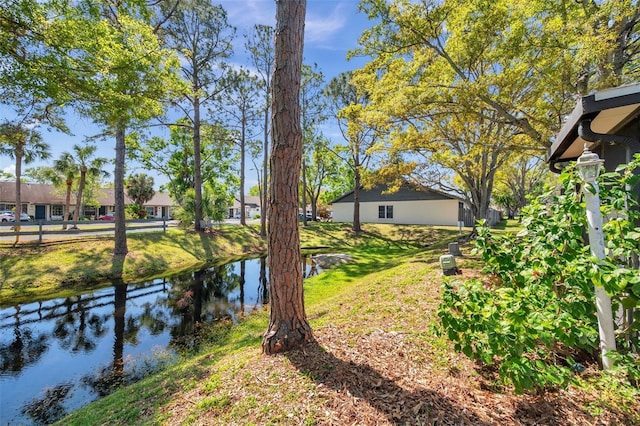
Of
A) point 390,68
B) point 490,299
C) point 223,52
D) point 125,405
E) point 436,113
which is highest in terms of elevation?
point 223,52

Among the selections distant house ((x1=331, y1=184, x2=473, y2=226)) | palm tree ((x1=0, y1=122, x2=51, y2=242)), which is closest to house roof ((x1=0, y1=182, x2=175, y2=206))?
palm tree ((x1=0, y1=122, x2=51, y2=242))

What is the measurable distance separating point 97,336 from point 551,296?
25.7 feet

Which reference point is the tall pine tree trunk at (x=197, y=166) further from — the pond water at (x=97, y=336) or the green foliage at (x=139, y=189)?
the green foliage at (x=139, y=189)

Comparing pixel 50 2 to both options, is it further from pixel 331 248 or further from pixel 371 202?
pixel 371 202

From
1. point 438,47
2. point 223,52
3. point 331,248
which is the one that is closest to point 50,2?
point 438,47

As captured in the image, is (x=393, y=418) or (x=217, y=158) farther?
(x=217, y=158)

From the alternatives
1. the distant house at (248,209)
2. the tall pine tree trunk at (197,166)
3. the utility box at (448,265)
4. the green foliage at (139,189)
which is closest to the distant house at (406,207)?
the tall pine tree trunk at (197,166)

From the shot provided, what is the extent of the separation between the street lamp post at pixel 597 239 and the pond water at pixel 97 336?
5900 mm

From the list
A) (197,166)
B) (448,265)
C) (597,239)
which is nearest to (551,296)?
(597,239)

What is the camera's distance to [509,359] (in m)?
2.09

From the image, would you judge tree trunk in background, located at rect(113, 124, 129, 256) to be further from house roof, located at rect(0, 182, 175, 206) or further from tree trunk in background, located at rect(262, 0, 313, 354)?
house roof, located at rect(0, 182, 175, 206)

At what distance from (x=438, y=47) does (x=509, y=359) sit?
8.97 m

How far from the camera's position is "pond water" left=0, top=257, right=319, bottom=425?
4133mm

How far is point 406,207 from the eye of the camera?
25.8 m
